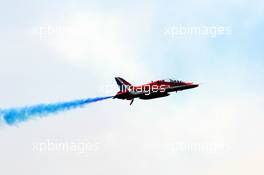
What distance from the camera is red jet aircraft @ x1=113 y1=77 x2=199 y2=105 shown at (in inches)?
7407

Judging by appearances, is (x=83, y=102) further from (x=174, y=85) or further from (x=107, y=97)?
(x=174, y=85)

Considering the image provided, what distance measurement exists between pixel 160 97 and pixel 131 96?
19.5ft

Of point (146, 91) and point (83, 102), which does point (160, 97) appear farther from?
point (83, 102)

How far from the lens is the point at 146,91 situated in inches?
7416

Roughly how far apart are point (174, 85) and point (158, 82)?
3.68 m

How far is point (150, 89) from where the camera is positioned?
18900cm

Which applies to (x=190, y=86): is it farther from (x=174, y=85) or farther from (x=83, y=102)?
(x=83, y=102)

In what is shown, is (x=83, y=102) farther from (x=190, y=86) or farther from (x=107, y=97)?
(x=190, y=86)

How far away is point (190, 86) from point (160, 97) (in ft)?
24.5

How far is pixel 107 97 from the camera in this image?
618 ft

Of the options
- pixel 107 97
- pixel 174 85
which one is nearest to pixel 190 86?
pixel 174 85

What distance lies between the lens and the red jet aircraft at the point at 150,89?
188 metres

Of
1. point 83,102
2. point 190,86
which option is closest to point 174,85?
point 190,86

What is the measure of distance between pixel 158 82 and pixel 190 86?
7019 millimetres
